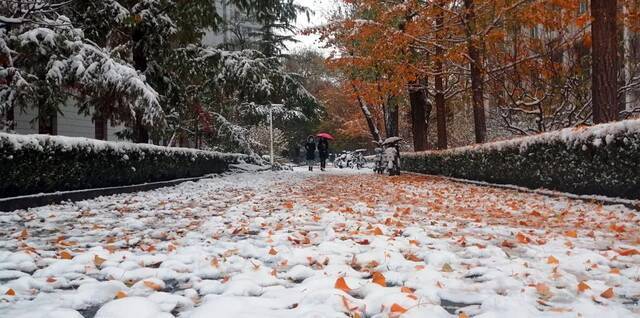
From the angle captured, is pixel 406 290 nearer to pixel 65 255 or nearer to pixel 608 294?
pixel 608 294

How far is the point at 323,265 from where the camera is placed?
10.9 ft

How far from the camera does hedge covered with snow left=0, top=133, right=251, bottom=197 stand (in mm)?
6770

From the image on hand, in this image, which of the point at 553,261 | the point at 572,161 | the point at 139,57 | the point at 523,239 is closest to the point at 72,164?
the point at 523,239

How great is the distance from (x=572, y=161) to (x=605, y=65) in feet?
7.71

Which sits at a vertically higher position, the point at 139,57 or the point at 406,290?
the point at 139,57

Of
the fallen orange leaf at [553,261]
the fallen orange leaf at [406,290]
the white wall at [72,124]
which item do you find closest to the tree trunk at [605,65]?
the fallen orange leaf at [553,261]

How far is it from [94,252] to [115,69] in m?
9.03

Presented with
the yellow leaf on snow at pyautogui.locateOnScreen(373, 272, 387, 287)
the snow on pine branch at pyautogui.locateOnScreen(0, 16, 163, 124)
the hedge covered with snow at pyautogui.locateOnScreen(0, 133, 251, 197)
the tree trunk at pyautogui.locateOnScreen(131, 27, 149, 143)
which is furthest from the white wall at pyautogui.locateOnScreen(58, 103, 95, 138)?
the yellow leaf on snow at pyautogui.locateOnScreen(373, 272, 387, 287)

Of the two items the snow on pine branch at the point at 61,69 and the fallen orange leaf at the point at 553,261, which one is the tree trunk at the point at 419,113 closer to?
the snow on pine branch at the point at 61,69

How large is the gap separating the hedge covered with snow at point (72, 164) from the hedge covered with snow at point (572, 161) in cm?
811

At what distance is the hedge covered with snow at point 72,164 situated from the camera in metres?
6.77

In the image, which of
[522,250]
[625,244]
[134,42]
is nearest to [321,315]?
[522,250]

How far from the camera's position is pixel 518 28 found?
45.8 ft

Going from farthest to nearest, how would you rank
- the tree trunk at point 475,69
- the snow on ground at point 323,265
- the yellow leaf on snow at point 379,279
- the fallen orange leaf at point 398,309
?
the tree trunk at point 475,69
the yellow leaf on snow at point 379,279
the snow on ground at point 323,265
the fallen orange leaf at point 398,309
